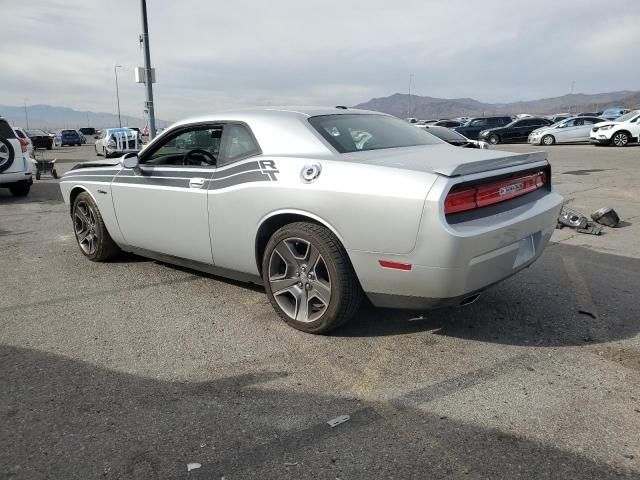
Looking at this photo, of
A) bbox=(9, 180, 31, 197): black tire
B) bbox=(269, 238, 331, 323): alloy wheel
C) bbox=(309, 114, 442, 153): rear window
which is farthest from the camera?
bbox=(9, 180, 31, 197): black tire

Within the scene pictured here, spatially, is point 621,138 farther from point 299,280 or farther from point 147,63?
point 299,280

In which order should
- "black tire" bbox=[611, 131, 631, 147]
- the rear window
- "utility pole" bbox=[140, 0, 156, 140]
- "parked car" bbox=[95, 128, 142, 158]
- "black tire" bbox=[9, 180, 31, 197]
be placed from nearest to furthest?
the rear window → "black tire" bbox=[9, 180, 31, 197] → "utility pole" bbox=[140, 0, 156, 140] → "black tire" bbox=[611, 131, 631, 147] → "parked car" bbox=[95, 128, 142, 158]

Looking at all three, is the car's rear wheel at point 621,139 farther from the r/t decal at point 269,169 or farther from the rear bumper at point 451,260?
the r/t decal at point 269,169

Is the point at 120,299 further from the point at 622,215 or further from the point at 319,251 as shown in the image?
the point at 622,215

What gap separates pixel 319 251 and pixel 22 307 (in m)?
2.55

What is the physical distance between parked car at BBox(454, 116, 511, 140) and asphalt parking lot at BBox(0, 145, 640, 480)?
28215 millimetres

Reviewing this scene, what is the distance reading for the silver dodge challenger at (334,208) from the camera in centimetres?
288

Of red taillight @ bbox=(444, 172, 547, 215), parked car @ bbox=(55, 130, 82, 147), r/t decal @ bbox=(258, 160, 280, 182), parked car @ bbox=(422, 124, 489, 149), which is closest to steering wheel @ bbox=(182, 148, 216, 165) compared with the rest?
r/t decal @ bbox=(258, 160, 280, 182)

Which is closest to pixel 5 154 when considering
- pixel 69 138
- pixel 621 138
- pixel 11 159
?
pixel 11 159

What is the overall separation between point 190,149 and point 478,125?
30.4 meters

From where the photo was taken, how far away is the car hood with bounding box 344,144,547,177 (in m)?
2.92

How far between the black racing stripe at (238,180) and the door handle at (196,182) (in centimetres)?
10

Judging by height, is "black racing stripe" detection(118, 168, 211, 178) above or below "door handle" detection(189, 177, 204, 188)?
above

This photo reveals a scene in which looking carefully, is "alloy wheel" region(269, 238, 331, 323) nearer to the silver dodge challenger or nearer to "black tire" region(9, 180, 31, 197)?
the silver dodge challenger
